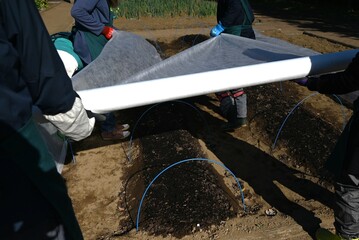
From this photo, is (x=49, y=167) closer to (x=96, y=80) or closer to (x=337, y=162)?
(x=96, y=80)

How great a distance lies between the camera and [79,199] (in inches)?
97.7

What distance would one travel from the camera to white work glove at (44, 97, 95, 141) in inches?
40.7

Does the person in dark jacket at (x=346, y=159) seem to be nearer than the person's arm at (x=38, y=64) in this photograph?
No

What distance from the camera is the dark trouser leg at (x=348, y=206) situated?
1.74m

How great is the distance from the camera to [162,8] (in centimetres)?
888

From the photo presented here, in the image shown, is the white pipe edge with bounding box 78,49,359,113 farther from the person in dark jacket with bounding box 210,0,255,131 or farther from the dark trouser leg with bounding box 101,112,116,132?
the dark trouser leg with bounding box 101,112,116,132

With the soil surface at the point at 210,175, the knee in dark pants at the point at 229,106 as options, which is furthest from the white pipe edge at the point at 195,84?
the knee in dark pants at the point at 229,106

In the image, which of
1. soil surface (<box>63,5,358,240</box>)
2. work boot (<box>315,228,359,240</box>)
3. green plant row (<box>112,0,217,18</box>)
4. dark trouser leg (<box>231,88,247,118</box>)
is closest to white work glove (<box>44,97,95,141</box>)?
soil surface (<box>63,5,358,240</box>)

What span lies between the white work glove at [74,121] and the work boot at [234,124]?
93.3 inches

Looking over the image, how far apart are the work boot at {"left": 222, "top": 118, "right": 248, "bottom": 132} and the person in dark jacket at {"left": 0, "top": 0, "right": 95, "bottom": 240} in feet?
7.89

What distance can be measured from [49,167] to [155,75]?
38.8 inches

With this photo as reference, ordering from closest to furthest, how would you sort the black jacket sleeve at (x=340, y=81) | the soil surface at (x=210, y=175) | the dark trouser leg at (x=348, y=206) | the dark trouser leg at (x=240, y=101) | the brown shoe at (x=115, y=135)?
the black jacket sleeve at (x=340, y=81) < the dark trouser leg at (x=348, y=206) < the soil surface at (x=210, y=175) < the dark trouser leg at (x=240, y=101) < the brown shoe at (x=115, y=135)

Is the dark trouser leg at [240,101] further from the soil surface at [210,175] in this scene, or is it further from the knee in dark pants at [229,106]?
the soil surface at [210,175]

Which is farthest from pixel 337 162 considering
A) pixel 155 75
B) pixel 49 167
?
pixel 49 167
